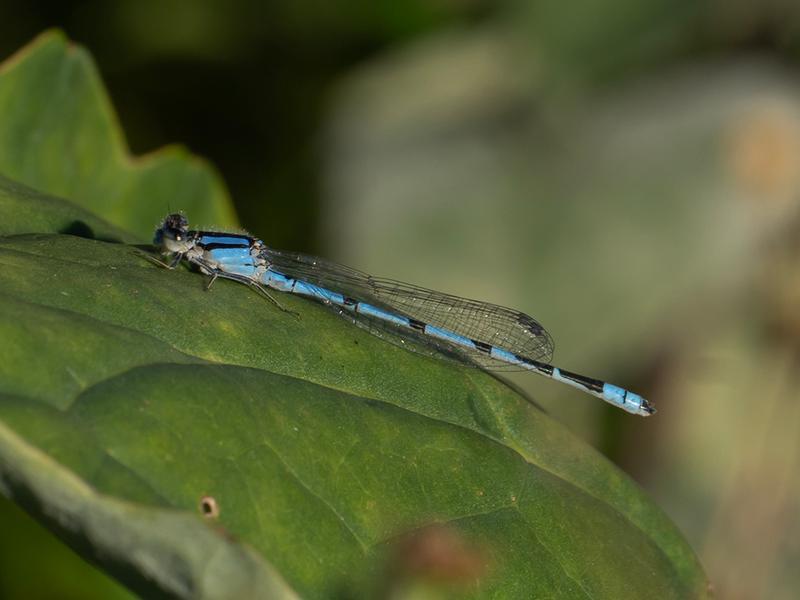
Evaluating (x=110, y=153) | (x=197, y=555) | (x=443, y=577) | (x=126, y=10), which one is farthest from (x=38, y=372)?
(x=126, y=10)

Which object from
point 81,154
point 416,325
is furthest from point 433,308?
point 81,154

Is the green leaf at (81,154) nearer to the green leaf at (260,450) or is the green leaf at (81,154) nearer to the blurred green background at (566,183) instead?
the green leaf at (260,450)

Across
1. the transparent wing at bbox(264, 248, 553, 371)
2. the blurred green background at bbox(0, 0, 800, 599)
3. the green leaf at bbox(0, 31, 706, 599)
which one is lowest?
the green leaf at bbox(0, 31, 706, 599)

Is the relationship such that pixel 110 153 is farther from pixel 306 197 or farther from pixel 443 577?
pixel 443 577

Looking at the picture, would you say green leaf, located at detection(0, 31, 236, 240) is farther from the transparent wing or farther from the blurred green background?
the blurred green background

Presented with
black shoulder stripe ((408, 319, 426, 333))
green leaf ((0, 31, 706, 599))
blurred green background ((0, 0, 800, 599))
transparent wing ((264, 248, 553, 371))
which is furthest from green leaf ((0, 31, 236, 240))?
blurred green background ((0, 0, 800, 599))

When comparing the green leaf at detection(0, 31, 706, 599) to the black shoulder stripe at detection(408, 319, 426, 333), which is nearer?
the green leaf at detection(0, 31, 706, 599)

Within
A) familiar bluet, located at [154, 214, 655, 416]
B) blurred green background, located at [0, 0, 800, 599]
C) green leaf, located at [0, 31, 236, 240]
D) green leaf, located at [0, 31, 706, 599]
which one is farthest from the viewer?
blurred green background, located at [0, 0, 800, 599]
